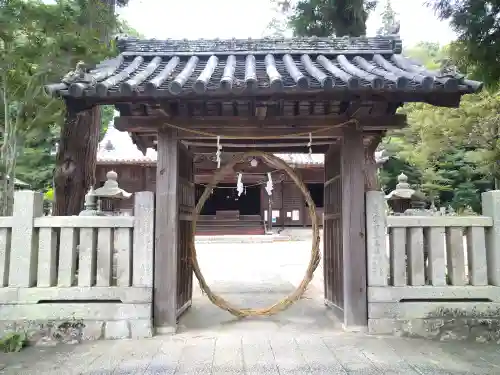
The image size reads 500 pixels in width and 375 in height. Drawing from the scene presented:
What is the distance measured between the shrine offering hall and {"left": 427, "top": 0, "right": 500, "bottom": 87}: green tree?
1.61 meters

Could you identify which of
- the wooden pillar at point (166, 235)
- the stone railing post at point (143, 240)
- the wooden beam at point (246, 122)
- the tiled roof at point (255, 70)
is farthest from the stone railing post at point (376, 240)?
the stone railing post at point (143, 240)

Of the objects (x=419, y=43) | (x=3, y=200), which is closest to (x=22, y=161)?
(x=3, y=200)

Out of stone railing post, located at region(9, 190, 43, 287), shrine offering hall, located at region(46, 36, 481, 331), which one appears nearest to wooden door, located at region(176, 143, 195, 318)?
shrine offering hall, located at region(46, 36, 481, 331)

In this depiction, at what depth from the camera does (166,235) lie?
5.25 meters

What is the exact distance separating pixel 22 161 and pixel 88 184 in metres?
18.0

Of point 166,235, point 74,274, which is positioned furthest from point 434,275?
point 74,274

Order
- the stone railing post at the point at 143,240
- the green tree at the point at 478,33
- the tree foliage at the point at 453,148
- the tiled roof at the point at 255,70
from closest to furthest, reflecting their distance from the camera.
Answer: the tiled roof at the point at 255,70 → the stone railing post at the point at 143,240 → the green tree at the point at 478,33 → the tree foliage at the point at 453,148

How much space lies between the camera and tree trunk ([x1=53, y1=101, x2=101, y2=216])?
25.7 ft

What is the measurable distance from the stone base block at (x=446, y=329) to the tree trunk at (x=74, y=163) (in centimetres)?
586

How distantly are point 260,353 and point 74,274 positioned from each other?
2.53m

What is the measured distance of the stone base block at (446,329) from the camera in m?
5.02

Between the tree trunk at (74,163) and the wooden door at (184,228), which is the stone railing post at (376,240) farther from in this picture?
the tree trunk at (74,163)

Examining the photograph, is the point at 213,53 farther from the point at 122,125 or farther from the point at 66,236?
the point at 66,236

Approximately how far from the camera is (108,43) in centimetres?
919
